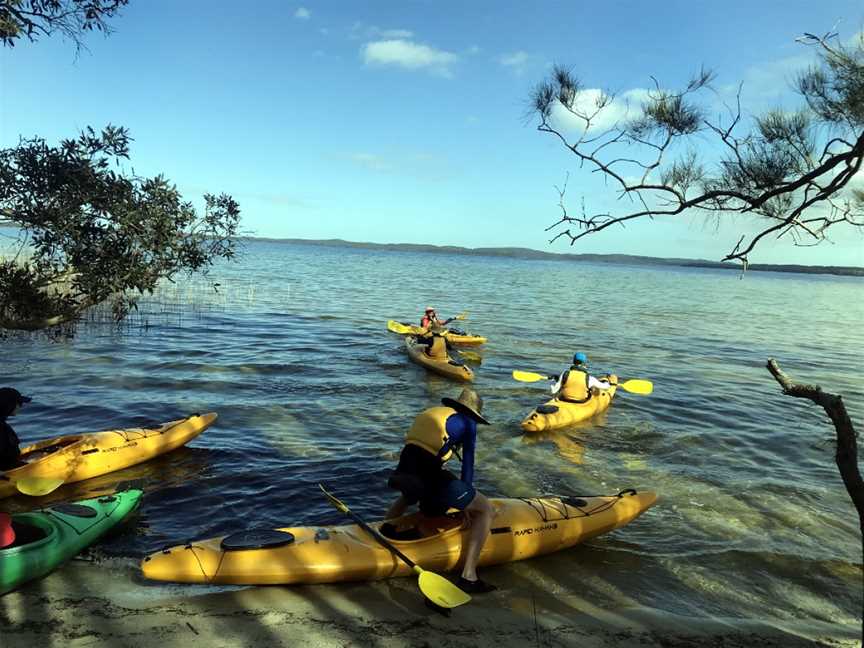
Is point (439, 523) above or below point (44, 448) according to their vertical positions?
above

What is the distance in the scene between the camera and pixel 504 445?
9.34 m

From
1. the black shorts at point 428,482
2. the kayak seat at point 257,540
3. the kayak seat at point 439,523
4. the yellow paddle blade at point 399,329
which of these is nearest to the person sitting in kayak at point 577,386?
the kayak seat at point 439,523

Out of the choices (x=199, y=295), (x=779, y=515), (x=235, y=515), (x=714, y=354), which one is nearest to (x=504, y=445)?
(x=779, y=515)

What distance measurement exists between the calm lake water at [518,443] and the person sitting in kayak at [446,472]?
56 cm

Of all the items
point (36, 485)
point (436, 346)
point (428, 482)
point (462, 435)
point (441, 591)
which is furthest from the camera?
point (436, 346)

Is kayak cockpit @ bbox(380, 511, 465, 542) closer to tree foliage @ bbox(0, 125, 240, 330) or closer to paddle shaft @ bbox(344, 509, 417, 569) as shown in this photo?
paddle shaft @ bbox(344, 509, 417, 569)

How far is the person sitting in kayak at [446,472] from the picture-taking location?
190 inches

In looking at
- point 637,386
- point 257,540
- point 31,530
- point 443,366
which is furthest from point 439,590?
point 443,366

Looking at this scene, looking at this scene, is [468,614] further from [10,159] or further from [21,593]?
[10,159]

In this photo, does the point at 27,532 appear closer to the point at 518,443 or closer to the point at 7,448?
the point at 7,448

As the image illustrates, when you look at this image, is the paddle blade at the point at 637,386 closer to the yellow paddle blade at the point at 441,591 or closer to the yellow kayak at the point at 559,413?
the yellow kayak at the point at 559,413

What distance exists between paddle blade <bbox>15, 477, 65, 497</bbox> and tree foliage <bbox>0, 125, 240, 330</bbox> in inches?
108

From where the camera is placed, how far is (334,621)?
423cm

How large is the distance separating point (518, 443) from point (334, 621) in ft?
18.6
